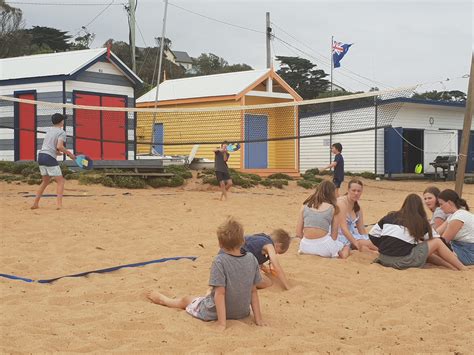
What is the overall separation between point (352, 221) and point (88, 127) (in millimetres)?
11130

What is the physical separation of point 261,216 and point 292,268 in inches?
174

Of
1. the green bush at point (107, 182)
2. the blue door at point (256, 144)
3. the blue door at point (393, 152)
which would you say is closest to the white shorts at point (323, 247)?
the green bush at point (107, 182)

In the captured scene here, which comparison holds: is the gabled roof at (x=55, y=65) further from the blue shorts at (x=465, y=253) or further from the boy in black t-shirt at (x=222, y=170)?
the blue shorts at (x=465, y=253)

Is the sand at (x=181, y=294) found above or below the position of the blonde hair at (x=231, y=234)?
below

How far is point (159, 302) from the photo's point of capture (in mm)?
5098

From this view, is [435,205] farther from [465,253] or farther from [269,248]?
[269,248]

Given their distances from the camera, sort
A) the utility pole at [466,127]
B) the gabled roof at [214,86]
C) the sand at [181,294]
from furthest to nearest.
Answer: the gabled roof at [214,86], the utility pole at [466,127], the sand at [181,294]

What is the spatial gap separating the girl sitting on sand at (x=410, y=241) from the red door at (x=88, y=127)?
1171cm

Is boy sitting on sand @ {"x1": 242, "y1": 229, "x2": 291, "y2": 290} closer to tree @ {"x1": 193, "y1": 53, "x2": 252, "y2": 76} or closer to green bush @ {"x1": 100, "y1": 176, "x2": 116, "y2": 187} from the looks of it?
green bush @ {"x1": 100, "y1": 176, "x2": 116, "y2": 187}

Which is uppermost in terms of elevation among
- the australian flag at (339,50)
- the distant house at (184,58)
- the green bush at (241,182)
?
the distant house at (184,58)

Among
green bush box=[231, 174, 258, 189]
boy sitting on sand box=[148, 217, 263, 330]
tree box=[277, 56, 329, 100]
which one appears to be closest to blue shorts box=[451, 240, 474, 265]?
boy sitting on sand box=[148, 217, 263, 330]

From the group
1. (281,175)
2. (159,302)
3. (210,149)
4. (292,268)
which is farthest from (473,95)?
(210,149)

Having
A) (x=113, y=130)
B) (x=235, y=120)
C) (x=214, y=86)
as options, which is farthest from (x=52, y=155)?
(x=214, y=86)

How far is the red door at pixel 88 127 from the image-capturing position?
57.0 feet
